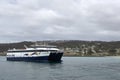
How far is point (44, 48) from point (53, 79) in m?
76.4

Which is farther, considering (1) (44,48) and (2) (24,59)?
(2) (24,59)

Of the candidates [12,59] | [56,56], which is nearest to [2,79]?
[56,56]

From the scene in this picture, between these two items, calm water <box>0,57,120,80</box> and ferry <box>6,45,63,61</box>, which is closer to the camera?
calm water <box>0,57,120,80</box>

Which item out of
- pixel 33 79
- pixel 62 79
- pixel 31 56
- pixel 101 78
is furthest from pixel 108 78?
pixel 31 56

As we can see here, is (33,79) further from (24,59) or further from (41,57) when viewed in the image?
(24,59)

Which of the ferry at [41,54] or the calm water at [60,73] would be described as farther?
the ferry at [41,54]

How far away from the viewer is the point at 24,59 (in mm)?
151000

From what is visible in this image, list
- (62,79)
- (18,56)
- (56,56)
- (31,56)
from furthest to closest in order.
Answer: (18,56) < (31,56) < (56,56) < (62,79)

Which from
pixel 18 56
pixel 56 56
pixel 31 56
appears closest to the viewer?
pixel 56 56

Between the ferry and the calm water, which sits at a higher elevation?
the ferry

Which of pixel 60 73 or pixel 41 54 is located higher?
pixel 41 54

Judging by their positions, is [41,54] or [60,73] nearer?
[60,73]

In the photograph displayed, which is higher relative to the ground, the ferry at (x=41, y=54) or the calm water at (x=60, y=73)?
the ferry at (x=41, y=54)

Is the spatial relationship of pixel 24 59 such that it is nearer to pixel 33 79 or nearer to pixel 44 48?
pixel 44 48
